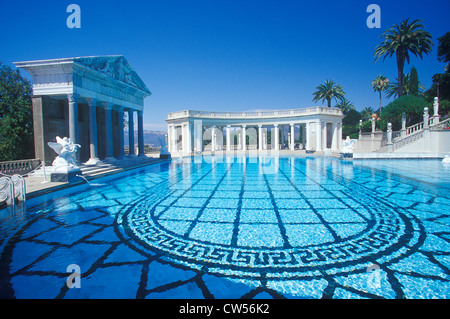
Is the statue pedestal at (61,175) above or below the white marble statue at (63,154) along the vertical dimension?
below

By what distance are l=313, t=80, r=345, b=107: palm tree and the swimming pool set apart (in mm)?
42297

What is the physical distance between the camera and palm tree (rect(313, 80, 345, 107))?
4591 cm

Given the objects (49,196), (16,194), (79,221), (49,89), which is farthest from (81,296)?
(49,89)

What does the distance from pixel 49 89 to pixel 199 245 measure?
1527 centimetres

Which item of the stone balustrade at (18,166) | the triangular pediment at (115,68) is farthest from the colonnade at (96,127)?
the stone balustrade at (18,166)

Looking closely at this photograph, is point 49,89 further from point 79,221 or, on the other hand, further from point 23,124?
point 79,221

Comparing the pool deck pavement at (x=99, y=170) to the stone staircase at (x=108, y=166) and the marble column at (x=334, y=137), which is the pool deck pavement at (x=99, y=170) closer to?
the stone staircase at (x=108, y=166)

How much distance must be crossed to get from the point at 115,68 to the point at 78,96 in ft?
16.3

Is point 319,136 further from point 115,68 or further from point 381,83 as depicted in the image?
point 381,83

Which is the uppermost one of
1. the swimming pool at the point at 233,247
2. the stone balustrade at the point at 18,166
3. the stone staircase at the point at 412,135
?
the stone staircase at the point at 412,135

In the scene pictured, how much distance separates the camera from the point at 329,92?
4622 centimetres

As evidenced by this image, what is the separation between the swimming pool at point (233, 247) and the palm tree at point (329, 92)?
42297mm

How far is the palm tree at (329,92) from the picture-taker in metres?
45.9

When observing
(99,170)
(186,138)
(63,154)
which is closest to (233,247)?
(63,154)
